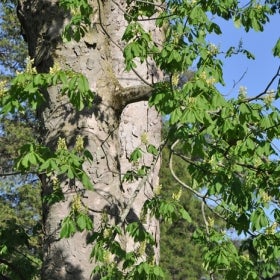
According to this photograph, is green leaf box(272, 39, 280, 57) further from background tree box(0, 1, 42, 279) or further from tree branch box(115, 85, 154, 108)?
background tree box(0, 1, 42, 279)

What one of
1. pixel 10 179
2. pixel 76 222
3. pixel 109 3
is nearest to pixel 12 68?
pixel 10 179

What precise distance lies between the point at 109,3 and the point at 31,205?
1484 centimetres

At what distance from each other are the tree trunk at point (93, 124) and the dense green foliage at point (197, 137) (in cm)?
11

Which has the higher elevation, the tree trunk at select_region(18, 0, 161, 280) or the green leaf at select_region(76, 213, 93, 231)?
the tree trunk at select_region(18, 0, 161, 280)

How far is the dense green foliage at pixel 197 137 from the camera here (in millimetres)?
2938

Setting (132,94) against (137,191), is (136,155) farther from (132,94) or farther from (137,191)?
(132,94)

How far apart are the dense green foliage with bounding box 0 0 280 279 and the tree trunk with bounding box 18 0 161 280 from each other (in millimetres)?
113

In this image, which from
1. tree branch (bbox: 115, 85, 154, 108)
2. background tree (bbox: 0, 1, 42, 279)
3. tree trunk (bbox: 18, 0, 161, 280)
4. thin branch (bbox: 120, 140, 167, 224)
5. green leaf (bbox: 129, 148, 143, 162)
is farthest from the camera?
background tree (bbox: 0, 1, 42, 279)

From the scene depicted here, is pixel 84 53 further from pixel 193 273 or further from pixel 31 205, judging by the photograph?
pixel 193 273

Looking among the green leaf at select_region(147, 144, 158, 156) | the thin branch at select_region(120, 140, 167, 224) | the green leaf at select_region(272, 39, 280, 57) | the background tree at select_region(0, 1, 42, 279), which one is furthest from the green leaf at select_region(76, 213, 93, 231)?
the background tree at select_region(0, 1, 42, 279)

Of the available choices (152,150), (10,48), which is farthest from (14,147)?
(152,150)

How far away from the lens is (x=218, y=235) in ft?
13.3

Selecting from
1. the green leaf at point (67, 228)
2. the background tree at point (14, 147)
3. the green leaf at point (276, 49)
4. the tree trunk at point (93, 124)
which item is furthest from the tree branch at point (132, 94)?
the background tree at point (14, 147)

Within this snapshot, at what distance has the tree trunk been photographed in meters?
3.23
